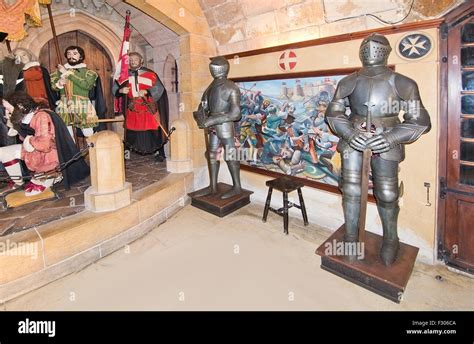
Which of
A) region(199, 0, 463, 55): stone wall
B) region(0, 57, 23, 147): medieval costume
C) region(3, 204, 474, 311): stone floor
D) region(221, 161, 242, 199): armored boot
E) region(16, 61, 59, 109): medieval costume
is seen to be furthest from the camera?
region(16, 61, 59, 109): medieval costume

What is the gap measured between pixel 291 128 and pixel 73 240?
3004 mm

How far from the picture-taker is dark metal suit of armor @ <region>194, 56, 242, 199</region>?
396cm

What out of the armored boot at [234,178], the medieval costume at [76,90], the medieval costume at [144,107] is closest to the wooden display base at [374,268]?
the armored boot at [234,178]

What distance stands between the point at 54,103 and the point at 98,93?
2.53ft

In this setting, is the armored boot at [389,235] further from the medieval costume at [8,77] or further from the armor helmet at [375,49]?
the medieval costume at [8,77]

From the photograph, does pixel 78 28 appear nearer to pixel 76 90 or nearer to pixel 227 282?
pixel 76 90

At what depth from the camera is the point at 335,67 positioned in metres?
3.42

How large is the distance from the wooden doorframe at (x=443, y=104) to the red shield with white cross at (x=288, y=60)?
1636 millimetres

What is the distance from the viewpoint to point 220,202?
4.28 metres

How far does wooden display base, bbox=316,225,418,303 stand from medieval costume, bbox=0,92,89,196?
3379mm

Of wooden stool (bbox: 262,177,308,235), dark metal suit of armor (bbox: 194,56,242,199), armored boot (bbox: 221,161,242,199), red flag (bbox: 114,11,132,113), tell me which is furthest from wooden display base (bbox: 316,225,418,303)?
red flag (bbox: 114,11,132,113)

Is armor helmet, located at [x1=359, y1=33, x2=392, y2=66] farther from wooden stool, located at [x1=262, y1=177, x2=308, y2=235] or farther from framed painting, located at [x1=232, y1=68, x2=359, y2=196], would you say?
wooden stool, located at [x1=262, y1=177, x2=308, y2=235]

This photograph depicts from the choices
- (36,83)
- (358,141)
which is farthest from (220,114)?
(36,83)
